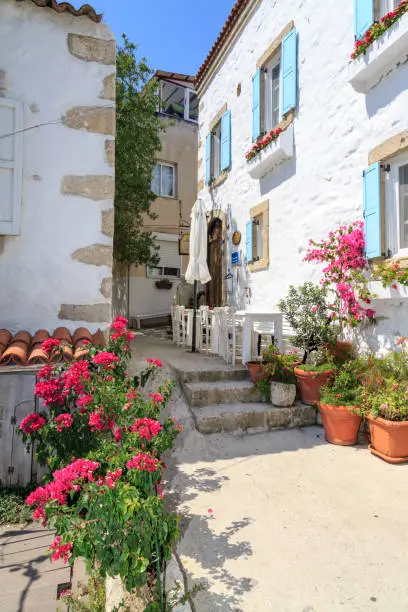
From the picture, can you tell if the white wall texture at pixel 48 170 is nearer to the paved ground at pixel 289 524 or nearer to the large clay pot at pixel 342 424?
the paved ground at pixel 289 524

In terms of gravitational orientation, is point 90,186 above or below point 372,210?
above

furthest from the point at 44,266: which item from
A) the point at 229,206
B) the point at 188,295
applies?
the point at 188,295

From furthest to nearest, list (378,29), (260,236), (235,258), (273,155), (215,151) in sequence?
(215,151) < (235,258) < (260,236) < (273,155) < (378,29)

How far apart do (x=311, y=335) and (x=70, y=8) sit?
4.90 meters

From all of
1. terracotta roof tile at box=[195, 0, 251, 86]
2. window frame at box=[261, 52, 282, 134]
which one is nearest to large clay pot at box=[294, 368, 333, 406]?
window frame at box=[261, 52, 282, 134]

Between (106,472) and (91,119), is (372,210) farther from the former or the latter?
(106,472)

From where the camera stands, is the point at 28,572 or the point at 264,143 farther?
the point at 264,143

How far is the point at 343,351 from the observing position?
532 centimetres

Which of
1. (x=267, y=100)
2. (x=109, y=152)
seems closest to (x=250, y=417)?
(x=109, y=152)

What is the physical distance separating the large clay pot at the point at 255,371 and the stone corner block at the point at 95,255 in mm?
2401

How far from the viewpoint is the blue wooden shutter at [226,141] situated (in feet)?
30.0

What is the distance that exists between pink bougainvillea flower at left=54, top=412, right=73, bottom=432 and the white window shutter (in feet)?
7.00

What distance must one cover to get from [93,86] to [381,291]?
164 inches

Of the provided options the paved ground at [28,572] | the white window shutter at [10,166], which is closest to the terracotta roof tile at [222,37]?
the white window shutter at [10,166]
